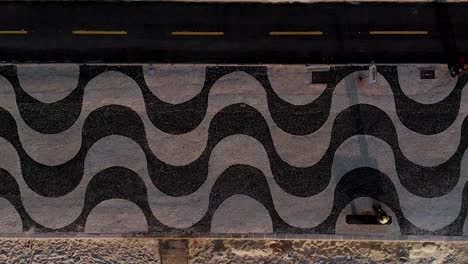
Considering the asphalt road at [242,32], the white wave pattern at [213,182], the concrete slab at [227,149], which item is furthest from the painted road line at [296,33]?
the white wave pattern at [213,182]

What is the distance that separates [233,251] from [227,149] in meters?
3.42

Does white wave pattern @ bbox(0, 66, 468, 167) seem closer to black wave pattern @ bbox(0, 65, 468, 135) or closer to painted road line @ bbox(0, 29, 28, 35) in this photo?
black wave pattern @ bbox(0, 65, 468, 135)

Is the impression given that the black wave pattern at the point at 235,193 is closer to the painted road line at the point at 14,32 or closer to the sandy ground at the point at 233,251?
the sandy ground at the point at 233,251

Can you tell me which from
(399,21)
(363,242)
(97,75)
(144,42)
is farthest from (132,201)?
(399,21)

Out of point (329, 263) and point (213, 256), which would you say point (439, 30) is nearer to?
point (329, 263)

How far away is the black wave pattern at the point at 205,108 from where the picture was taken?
1530 centimetres

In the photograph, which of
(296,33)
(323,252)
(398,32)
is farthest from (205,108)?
(398,32)

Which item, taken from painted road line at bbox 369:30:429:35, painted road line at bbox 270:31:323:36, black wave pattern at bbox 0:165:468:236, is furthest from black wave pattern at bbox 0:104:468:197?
painted road line at bbox 270:31:323:36

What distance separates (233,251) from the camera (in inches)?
606

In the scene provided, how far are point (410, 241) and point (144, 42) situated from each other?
11.1 meters

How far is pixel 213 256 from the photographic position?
604 inches

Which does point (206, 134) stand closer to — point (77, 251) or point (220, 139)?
point (220, 139)

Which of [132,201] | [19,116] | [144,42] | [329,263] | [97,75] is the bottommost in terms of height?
[329,263]

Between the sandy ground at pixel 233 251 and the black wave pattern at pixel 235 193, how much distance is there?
0.52m
